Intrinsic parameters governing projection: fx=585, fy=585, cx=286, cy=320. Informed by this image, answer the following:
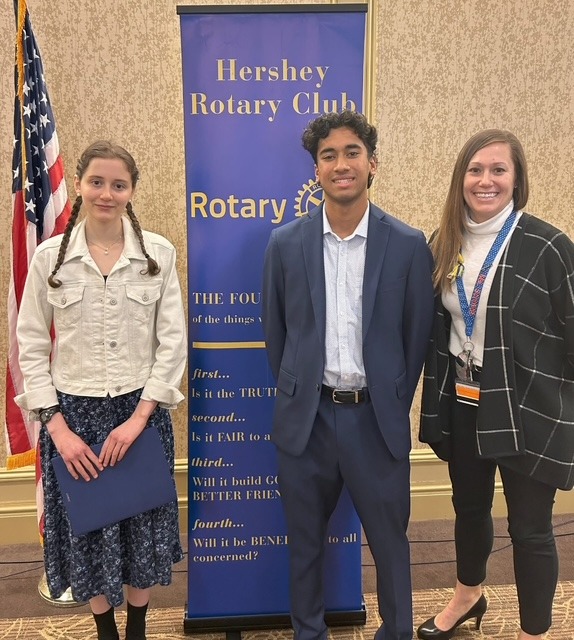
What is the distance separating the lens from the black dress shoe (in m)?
2.21

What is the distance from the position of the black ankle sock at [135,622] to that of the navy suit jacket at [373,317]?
0.79m

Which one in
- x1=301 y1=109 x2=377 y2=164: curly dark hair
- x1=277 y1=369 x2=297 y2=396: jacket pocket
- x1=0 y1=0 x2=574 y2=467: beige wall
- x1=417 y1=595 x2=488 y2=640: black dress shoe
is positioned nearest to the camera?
x1=301 y1=109 x2=377 y2=164: curly dark hair

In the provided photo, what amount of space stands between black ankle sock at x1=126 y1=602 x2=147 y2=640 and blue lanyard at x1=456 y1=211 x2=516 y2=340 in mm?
1461

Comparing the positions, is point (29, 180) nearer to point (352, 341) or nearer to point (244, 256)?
point (244, 256)

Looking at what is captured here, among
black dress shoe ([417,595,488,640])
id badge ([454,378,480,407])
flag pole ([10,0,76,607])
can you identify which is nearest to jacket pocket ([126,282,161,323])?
flag pole ([10,0,76,607])

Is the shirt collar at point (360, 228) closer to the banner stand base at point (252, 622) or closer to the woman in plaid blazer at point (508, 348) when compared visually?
the woman in plaid blazer at point (508, 348)

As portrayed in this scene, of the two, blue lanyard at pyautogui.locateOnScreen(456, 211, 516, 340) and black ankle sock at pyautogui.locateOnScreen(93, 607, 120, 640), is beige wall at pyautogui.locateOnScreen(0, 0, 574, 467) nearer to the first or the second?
black ankle sock at pyautogui.locateOnScreen(93, 607, 120, 640)

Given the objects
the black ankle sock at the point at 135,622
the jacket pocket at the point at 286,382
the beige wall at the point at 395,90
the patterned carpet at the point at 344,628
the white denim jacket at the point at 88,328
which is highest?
the beige wall at the point at 395,90

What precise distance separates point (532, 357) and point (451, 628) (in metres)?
1.17

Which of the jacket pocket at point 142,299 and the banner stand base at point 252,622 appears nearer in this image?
the jacket pocket at point 142,299

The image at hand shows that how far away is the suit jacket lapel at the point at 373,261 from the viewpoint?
68.2 inches

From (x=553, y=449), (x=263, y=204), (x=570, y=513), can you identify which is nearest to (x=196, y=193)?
(x=263, y=204)

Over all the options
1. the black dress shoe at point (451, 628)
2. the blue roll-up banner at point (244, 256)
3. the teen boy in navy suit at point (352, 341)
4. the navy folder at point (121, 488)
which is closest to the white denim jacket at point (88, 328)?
the navy folder at point (121, 488)

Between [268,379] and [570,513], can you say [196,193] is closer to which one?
[268,379]
